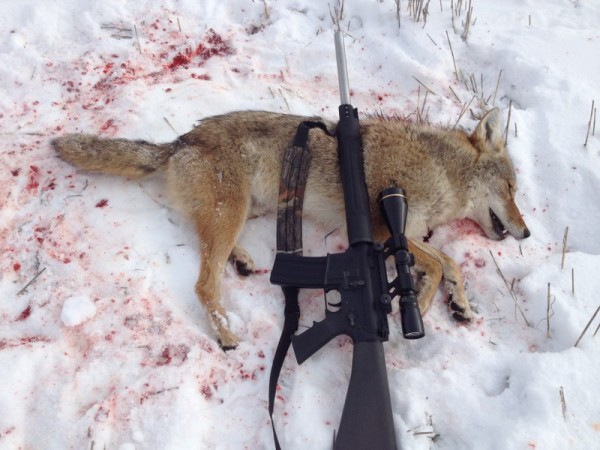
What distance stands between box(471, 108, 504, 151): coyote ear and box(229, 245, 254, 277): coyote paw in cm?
244

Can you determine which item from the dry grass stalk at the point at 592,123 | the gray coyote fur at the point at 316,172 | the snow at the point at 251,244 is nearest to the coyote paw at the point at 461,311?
the snow at the point at 251,244

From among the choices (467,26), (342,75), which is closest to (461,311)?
(342,75)

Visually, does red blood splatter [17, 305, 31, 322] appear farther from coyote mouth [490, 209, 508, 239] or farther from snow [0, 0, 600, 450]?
coyote mouth [490, 209, 508, 239]

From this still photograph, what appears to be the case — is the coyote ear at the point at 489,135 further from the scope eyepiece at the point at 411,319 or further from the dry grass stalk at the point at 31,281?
the dry grass stalk at the point at 31,281

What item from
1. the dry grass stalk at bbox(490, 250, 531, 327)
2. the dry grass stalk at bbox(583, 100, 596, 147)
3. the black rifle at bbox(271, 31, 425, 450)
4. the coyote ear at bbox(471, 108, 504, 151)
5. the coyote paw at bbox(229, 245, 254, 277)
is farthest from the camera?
the dry grass stalk at bbox(583, 100, 596, 147)

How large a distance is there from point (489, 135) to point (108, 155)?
3.50 m

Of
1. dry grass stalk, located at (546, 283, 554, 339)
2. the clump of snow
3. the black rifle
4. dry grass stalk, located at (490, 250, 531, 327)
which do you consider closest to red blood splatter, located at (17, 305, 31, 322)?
the clump of snow

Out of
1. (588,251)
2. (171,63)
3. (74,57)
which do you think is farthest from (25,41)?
(588,251)

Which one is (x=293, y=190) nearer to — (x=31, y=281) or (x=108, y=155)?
(x=108, y=155)

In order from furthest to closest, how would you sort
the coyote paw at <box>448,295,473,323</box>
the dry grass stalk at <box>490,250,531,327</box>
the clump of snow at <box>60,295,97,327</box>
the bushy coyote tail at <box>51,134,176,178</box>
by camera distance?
the bushy coyote tail at <box>51,134,176,178</box>, the coyote paw at <box>448,295,473,323</box>, the dry grass stalk at <box>490,250,531,327</box>, the clump of snow at <box>60,295,97,327</box>

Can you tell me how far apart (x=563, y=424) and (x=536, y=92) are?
356cm

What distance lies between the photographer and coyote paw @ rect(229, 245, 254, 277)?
4.13 meters

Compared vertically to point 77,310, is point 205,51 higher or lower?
higher

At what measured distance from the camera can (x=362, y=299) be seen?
334cm
